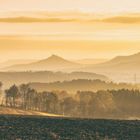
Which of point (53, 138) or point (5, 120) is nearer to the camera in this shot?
point (53, 138)

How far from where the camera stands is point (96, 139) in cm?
5362

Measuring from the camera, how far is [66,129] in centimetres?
6006

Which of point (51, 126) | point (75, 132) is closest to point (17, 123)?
point (51, 126)

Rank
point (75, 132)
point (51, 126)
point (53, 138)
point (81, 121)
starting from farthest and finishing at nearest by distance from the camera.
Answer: point (81, 121) → point (51, 126) → point (75, 132) → point (53, 138)

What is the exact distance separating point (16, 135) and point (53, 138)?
3.25 m

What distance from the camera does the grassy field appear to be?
176 ft

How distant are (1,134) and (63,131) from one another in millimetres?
7797

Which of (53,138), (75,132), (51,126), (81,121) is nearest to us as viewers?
(53,138)

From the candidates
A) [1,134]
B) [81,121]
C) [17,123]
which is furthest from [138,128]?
[1,134]

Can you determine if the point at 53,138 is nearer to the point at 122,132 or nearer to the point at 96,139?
the point at 96,139

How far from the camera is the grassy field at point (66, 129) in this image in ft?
176

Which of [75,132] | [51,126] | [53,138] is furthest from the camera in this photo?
[51,126]

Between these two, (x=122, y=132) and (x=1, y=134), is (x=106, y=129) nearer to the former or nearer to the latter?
(x=122, y=132)

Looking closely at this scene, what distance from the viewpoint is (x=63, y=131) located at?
58219mm
